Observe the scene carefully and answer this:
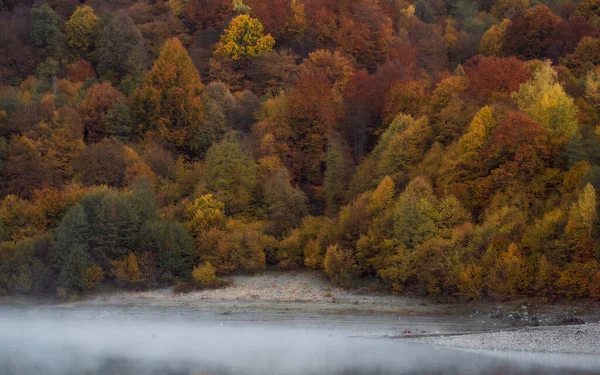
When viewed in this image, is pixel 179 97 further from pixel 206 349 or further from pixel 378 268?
pixel 206 349

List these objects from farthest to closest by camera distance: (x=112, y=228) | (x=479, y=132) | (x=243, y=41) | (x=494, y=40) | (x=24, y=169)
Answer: (x=243, y=41)
(x=494, y=40)
(x=24, y=169)
(x=112, y=228)
(x=479, y=132)

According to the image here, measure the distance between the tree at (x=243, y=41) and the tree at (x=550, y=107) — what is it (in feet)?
122

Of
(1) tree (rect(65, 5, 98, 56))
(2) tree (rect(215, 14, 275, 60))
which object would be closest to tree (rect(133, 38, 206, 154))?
(2) tree (rect(215, 14, 275, 60))

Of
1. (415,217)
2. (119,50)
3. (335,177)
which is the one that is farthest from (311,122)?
(119,50)

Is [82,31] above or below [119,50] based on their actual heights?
above

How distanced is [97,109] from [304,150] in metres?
22.4

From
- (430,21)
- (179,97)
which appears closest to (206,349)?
(179,97)

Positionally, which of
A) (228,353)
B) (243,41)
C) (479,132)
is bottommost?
(228,353)

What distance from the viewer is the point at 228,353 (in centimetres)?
5581

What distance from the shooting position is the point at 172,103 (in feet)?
322

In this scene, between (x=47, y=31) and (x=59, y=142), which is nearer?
(x=59, y=142)

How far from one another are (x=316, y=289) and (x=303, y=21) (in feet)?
163

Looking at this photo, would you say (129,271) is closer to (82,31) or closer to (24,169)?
(24,169)

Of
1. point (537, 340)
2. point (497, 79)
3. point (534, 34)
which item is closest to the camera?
point (537, 340)
